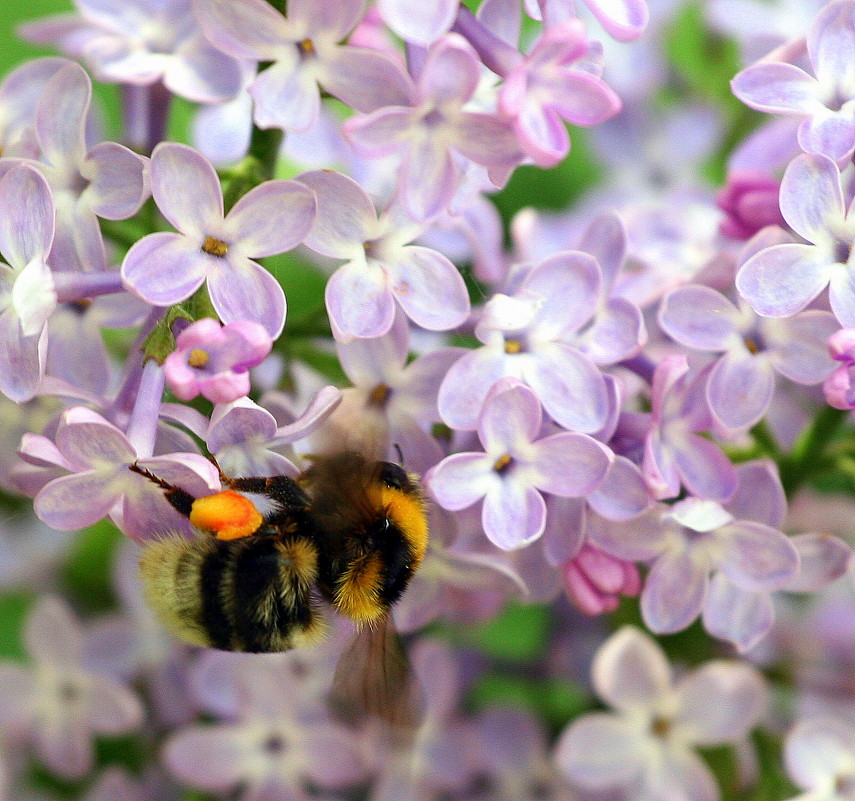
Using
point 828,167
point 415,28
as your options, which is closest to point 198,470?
point 415,28

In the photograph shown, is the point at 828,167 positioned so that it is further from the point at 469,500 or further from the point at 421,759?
the point at 421,759

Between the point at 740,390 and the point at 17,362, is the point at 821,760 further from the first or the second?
the point at 17,362

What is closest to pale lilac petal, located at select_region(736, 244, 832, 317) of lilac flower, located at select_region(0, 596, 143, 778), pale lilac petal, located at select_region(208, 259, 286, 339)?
pale lilac petal, located at select_region(208, 259, 286, 339)

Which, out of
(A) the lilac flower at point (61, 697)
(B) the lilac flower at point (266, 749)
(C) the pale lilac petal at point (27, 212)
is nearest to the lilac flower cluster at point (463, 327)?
(C) the pale lilac petal at point (27, 212)

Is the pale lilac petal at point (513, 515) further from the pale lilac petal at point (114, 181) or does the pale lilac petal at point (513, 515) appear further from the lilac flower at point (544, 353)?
the pale lilac petal at point (114, 181)

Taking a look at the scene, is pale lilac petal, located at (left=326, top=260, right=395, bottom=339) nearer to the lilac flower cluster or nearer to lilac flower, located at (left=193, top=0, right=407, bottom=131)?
the lilac flower cluster

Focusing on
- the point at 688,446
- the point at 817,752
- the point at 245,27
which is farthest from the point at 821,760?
the point at 245,27

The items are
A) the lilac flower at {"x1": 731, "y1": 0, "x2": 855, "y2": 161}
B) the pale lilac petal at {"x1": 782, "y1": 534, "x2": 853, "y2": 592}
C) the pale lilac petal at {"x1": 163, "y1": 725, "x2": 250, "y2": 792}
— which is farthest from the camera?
the pale lilac petal at {"x1": 163, "y1": 725, "x2": 250, "y2": 792}
